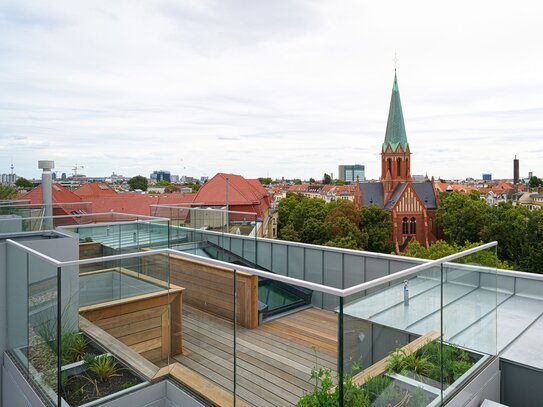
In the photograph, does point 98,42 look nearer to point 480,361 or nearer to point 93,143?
point 480,361

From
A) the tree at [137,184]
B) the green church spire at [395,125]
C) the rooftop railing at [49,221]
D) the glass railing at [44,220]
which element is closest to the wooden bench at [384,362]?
the rooftop railing at [49,221]

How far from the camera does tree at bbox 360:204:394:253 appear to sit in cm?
4462

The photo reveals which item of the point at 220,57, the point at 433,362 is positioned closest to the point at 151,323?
the point at 433,362

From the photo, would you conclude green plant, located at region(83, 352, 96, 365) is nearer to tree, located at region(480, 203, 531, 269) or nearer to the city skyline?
the city skyline

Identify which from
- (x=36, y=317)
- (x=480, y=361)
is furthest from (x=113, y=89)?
(x=480, y=361)

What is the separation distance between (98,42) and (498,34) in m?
14.3

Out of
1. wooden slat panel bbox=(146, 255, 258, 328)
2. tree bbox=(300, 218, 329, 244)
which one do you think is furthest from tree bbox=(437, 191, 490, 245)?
wooden slat panel bbox=(146, 255, 258, 328)

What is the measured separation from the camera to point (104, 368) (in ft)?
11.8

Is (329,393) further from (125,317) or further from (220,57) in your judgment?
(220,57)

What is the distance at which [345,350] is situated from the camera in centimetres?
229

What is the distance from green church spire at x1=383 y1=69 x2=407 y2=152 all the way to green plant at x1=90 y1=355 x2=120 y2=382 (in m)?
62.4

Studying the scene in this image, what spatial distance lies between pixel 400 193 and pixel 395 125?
10.7 meters

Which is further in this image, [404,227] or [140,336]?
[404,227]

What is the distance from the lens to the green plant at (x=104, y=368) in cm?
351
